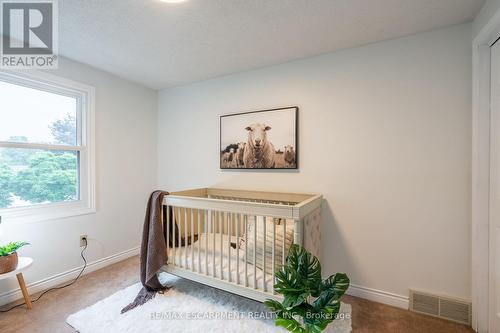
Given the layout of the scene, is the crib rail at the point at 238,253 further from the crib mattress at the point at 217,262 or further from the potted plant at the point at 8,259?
the potted plant at the point at 8,259

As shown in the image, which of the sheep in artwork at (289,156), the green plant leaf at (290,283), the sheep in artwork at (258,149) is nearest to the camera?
the green plant leaf at (290,283)

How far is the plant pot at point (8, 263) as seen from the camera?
167 cm

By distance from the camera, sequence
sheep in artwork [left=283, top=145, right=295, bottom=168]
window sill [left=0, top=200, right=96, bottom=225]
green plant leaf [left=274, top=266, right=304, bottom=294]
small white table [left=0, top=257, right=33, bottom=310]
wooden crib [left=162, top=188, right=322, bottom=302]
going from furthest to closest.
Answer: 1. sheep in artwork [left=283, top=145, right=295, bottom=168]
2. window sill [left=0, top=200, right=96, bottom=225]
3. small white table [left=0, top=257, right=33, bottom=310]
4. wooden crib [left=162, top=188, right=322, bottom=302]
5. green plant leaf [left=274, top=266, right=304, bottom=294]

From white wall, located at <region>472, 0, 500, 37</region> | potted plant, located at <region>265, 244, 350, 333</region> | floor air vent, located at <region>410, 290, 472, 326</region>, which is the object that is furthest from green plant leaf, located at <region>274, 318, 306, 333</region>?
white wall, located at <region>472, 0, 500, 37</region>

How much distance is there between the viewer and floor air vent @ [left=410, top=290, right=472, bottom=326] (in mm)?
1673

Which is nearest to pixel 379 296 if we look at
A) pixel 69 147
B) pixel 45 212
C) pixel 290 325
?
pixel 290 325

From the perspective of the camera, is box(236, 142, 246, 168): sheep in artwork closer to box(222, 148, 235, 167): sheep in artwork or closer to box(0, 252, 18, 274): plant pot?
box(222, 148, 235, 167): sheep in artwork

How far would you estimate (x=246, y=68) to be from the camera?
8.18 ft

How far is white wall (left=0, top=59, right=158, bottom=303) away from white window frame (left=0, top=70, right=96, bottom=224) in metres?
0.06

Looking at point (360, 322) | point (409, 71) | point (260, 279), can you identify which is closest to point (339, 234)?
point (360, 322)

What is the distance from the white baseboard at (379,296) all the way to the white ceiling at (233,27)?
2.09 meters

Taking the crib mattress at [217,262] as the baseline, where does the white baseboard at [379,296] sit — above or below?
below

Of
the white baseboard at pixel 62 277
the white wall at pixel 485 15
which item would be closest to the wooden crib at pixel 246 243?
the white baseboard at pixel 62 277

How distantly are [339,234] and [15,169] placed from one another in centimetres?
290
